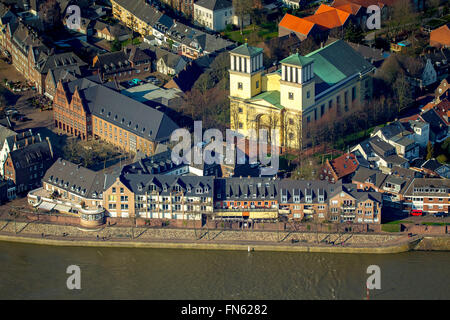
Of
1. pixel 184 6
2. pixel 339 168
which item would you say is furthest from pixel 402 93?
pixel 184 6

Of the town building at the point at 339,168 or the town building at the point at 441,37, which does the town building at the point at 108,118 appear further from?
the town building at the point at 441,37

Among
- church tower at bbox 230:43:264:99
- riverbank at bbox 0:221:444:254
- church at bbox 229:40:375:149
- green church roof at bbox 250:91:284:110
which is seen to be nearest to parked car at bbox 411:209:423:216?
riverbank at bbox 0:221:444:254

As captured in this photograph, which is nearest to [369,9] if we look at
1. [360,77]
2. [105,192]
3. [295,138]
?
[360,77]

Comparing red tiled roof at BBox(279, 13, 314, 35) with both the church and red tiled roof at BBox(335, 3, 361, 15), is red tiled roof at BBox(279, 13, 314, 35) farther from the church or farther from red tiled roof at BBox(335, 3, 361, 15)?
the church

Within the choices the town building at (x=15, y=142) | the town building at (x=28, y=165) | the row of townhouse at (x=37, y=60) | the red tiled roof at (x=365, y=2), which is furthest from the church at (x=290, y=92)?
the red tiled roof at (x=365, y=2)

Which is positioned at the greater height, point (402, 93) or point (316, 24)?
point (316, 24)

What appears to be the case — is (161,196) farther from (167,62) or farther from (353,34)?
(353,34)

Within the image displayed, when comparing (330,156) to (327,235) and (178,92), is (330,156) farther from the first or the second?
(178,92)
